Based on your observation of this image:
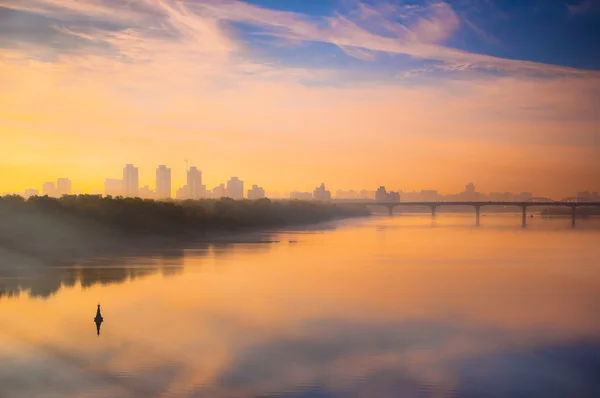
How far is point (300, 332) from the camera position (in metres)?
28.1

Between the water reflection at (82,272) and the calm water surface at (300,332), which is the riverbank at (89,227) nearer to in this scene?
the water reflection at (82,272)

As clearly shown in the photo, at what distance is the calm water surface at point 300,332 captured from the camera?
2034cm

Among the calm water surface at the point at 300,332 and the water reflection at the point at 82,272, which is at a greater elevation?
the water reflection at the point at 82,272

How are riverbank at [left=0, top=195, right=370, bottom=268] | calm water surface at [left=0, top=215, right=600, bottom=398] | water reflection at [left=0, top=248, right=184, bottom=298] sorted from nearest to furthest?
calm water surface at [left=0, top=215, right=600, bottom=398] → water reflection at [left=0, top=248, right=184, bottom=298] → riverbank at [left=0, top=195, right=370, bottom=268]

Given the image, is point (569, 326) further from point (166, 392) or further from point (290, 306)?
point (166, 392)

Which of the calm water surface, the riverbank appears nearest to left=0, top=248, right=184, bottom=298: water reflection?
the calm water surface

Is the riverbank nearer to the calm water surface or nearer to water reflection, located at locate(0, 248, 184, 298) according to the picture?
water reflection, located at locate(0, 248, 184, 298)

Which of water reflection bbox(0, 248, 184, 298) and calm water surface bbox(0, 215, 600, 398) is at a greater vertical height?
water reflection bbox(0, 248, 184, 298)

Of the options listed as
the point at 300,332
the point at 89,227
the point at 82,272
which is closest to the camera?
the point at 300,332

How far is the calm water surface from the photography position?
2034cm

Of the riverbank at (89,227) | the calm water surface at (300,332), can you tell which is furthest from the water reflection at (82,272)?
the riverbank at (89,227)

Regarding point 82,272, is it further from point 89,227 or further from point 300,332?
point 89,227

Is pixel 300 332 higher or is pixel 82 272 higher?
pixel 82 272

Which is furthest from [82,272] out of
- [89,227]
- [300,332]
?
[89,227]
